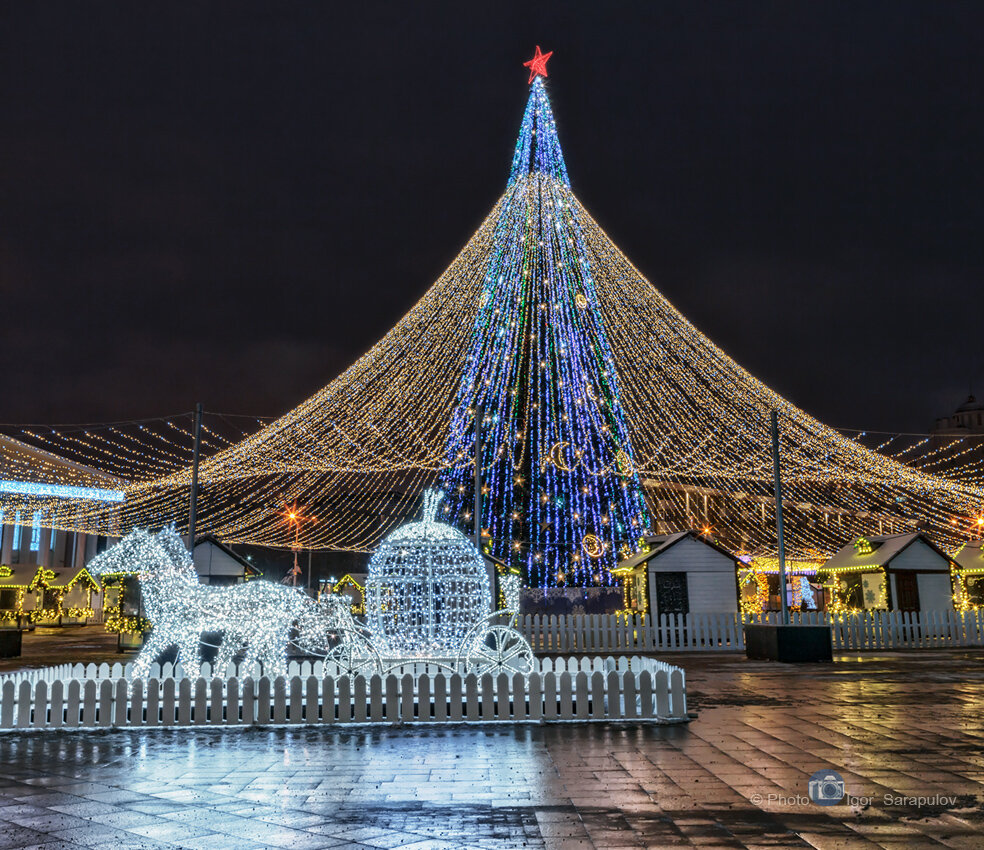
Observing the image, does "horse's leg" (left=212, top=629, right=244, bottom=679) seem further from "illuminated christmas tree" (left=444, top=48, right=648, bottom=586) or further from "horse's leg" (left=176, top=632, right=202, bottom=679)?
"illuminated christmas tree" (left=444, top=48, right=648, bottom=586)

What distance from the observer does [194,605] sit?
1101 centimetres

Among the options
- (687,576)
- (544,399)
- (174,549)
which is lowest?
(687,576)

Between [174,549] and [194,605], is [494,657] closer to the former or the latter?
[194,605]

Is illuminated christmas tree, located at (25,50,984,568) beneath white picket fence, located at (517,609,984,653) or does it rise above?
above

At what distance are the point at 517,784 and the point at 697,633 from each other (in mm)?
15071

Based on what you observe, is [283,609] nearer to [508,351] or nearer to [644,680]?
[644,680]

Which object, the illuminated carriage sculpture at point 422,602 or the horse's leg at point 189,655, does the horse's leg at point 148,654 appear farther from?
the illuminated carriage sculpture at point 422,602

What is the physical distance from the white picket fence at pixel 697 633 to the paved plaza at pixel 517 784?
10.0 meters

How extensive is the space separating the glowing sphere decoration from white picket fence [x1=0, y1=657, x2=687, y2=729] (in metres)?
1.52

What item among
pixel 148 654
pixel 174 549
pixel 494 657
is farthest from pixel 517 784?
pixel 174 549

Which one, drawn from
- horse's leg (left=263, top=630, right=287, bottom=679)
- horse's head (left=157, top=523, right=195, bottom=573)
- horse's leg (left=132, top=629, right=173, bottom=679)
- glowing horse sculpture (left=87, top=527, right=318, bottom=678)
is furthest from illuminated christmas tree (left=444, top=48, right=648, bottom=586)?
horse's leg (left=132, top=629, right=173, bottom=679)

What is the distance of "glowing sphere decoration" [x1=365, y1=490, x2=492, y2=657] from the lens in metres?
11.3

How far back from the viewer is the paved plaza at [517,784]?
5363 mm

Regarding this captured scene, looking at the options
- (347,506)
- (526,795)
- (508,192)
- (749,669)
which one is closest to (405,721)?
(526,795)
